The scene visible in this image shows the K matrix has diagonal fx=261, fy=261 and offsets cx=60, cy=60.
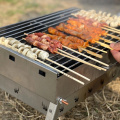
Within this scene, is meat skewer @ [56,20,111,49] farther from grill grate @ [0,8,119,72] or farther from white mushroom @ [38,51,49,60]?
white mushroom @ [38,51,49,60]

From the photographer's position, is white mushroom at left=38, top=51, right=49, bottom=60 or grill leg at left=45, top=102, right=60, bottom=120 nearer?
grill leg at left=45, top=102, right=60, bottom=120

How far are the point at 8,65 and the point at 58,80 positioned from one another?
101 cm

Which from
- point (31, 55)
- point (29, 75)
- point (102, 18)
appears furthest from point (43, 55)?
point (102, 18)

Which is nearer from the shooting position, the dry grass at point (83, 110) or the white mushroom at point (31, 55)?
the white mushroom at point (31, 55)

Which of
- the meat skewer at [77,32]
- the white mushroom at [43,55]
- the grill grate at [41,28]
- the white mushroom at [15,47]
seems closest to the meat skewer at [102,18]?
the grill grate at [41,28]

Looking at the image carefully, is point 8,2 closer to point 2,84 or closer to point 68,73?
point 2,84

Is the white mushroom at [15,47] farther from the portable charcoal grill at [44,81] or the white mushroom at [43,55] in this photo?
the white mushroom at [43,55]

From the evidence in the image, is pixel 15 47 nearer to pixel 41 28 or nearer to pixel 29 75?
pixel 29 75

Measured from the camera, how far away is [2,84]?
4.62m

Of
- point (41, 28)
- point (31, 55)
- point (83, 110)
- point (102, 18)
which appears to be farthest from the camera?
point (102, 18)

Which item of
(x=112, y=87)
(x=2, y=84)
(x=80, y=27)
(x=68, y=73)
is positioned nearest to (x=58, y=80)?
(x=68, y=73)

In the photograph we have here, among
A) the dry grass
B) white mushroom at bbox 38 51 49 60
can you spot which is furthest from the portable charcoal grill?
the dry grass

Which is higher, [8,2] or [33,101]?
[33,101]

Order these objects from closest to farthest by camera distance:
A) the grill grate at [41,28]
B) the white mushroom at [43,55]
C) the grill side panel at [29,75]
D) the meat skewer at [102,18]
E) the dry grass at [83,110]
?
the grill side panel at [29,75], the white mushroom at [43,55], the grill grate at [41,28], the dry grass at [83,110], the meat skewer at [102,18]
